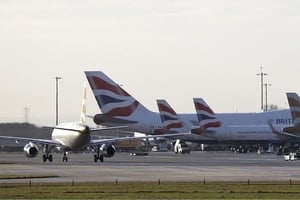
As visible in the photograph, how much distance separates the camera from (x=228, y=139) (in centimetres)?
13938

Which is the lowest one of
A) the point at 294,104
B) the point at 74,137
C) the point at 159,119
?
the point at 74,137

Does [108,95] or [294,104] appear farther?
[108,95]

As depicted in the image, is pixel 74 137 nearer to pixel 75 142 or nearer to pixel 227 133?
pixel 75 142

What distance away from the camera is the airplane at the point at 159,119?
109062 millimetres

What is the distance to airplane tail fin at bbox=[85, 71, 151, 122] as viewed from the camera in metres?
107

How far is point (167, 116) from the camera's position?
134875mm

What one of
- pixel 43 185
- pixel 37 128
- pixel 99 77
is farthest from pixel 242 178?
pixel 37 128

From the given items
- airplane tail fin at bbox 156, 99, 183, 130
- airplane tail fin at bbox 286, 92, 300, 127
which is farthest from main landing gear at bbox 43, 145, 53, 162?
airplane tail fin at bbox 156, 99, 183, 130

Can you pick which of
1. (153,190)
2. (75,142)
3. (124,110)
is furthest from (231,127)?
(153,190)

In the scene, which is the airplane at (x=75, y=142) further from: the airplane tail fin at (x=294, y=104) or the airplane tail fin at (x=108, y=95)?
the airplane tail fin at (x=294, y=104)

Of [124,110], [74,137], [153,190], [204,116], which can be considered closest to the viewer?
[153,190]

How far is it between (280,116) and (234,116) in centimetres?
782

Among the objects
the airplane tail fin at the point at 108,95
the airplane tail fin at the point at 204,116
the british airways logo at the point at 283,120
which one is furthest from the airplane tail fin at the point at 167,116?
the british airways logo at the point at 283,120

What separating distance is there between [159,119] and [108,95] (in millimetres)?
30805
